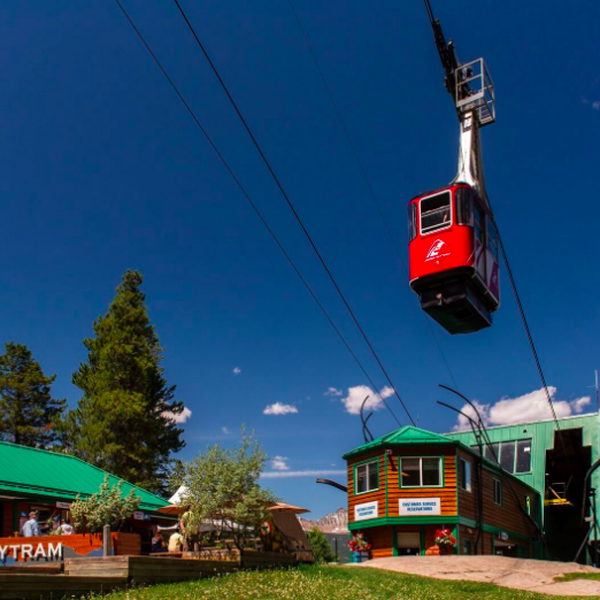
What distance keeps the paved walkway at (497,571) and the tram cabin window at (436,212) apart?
9901 millimetres

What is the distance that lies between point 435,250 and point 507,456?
80.7 feet

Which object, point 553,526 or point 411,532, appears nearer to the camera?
point 411,532

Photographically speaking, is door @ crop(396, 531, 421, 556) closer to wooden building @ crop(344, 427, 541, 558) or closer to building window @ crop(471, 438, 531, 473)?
wooden building @ crop(344, 427, 541, 558)

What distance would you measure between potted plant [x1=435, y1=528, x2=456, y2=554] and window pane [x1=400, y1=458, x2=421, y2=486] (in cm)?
207

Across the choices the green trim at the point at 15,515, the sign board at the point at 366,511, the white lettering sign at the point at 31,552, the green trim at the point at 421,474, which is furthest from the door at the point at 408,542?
the white lettering sign at the point at 31,552

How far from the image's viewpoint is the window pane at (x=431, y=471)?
2573 cm

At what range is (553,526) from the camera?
126 feet

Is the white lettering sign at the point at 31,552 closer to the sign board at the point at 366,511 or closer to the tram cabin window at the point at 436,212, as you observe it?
the tram cabin window at the point at 436,212

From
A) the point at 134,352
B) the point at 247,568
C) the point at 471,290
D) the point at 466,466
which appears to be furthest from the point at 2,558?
the point at 134,352

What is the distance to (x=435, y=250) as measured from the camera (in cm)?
1823

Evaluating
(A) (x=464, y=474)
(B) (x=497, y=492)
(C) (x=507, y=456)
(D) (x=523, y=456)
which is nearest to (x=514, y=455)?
(C) (x=507, y=456)

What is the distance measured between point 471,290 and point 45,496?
14331 mm

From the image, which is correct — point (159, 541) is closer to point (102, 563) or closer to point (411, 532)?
point (102, 563)

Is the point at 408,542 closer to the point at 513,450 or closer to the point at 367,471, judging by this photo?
the point at 367,471
